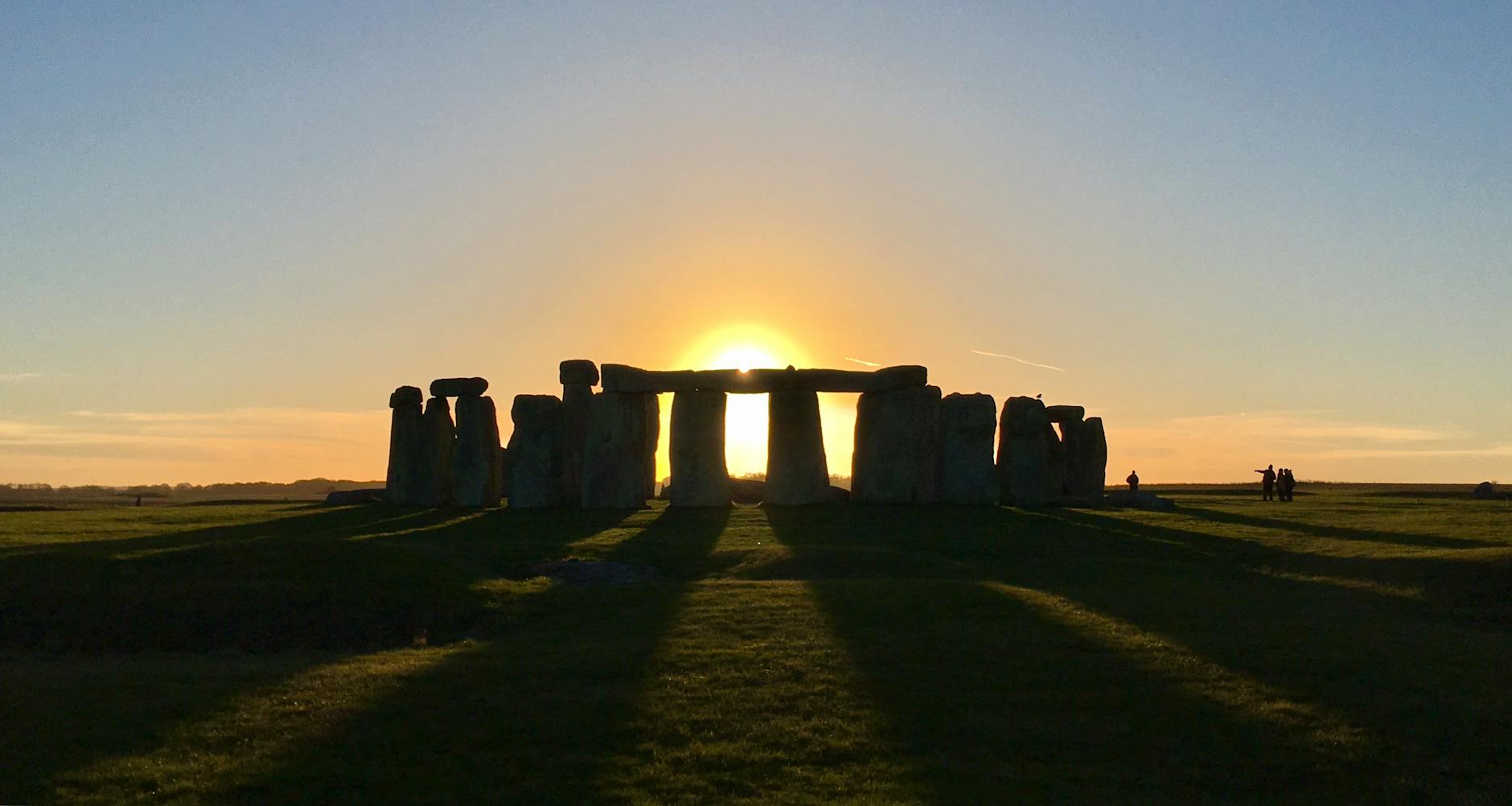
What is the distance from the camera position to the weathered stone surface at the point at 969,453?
143 feet

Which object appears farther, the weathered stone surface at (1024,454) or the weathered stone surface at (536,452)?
the weathered stone surface at (1024,454)

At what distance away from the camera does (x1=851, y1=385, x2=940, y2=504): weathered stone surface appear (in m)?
43.1

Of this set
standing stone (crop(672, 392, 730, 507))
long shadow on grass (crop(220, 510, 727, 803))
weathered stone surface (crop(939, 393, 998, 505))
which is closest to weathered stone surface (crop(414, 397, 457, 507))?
standing stone (crop(672, 392, 730, 507))

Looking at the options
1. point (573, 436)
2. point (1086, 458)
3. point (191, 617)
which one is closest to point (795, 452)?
point (573, 436)

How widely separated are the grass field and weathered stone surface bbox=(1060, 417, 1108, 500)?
16039 mm

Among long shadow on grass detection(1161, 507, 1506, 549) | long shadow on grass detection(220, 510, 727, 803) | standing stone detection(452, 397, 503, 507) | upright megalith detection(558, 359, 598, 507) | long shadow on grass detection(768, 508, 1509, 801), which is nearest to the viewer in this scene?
long shadow on grass detection(220, 510, 727, 803)

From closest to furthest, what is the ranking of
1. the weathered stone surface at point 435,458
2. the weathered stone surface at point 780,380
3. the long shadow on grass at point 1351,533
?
the long shadow on grass at point 1351,533
the weathered stone surface at point 780,380
the weathered stone surface at point 435,458

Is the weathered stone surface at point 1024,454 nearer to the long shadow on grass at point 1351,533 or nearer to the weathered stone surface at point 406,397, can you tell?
the long shadow on grass at point 1351,533

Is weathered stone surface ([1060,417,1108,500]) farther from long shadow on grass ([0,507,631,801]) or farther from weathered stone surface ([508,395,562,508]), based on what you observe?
long shadow on grass ([0,507,631,801])

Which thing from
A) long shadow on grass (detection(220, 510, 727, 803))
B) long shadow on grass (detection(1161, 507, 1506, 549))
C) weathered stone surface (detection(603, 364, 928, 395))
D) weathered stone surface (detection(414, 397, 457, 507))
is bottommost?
long shadow on grass (detection(220, 510, 727, 803))

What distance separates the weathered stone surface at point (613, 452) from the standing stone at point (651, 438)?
0.99ft

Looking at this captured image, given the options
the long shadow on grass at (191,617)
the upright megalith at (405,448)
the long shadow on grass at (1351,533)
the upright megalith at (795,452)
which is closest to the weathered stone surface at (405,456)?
the upright megalith at (405,448)

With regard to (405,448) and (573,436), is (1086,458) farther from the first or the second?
(405,448)

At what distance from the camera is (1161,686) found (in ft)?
54.9
